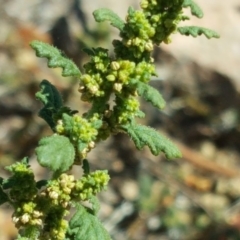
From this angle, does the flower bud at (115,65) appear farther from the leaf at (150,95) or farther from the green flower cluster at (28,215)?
the green flower cluster at (28,215)

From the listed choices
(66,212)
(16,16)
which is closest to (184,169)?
(16,16)

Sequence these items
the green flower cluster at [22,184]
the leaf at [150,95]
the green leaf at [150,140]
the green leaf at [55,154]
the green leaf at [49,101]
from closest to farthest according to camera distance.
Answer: the green leaf at [55,154] → the leaf at [150,95] → the green leaf at [150,140] → the green flower cluster at [22,184] → the green leaf at [49,101]

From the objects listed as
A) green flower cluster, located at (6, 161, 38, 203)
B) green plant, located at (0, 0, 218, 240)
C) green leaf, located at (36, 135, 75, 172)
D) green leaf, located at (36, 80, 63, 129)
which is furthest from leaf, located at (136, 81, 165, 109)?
green flower cluster, located at (6, 161, 38, 203)

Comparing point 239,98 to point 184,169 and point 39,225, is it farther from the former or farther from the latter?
point 39,225

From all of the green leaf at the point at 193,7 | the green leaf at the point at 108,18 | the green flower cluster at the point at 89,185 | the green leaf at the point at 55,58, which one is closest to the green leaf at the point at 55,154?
the green flower cluster at the point at 89,185

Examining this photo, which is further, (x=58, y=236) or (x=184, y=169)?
(x=184, y=169)

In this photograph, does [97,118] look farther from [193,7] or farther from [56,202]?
[193,7]

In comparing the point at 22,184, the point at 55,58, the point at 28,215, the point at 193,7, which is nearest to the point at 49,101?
the point at 55,58

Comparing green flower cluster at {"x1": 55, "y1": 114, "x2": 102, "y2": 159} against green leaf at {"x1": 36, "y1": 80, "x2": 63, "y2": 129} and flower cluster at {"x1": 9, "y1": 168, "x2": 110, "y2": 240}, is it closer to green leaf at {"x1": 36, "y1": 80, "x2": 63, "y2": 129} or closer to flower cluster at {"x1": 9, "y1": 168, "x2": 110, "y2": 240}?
flower cluster at {"x1": 9, "y1": 168, "x2": 110, "y2": 240}
